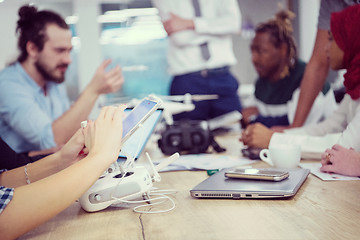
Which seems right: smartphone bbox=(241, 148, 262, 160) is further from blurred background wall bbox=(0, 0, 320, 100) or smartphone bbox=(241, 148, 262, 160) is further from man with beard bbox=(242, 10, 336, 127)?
blurred background wall bbox=(0, 0, 320, 100)

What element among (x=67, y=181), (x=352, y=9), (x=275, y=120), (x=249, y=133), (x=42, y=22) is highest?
(x=42, y=22)

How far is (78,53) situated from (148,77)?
88 centimetres

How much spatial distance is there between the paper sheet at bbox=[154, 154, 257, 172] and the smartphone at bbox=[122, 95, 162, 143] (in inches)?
15.4

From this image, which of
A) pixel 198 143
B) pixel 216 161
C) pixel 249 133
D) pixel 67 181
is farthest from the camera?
pixel 198 143

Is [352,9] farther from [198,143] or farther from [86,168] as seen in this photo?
[86,168]

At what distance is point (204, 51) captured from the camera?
2.38 m

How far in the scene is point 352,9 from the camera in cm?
144

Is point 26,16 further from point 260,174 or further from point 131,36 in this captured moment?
point 131,36

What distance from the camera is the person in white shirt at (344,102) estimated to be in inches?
49.8

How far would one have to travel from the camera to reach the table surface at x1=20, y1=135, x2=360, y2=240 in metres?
0.66

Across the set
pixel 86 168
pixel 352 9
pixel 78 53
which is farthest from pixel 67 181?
pixel 78 53

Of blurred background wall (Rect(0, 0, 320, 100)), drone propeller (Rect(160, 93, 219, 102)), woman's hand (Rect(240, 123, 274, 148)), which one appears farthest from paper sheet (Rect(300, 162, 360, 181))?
blurred background wall (Rect(0, 0, 320, 100))

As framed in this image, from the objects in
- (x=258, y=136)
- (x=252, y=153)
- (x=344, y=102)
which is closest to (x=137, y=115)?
(x=252, y=153)

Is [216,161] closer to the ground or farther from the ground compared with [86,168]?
closer to the ground
